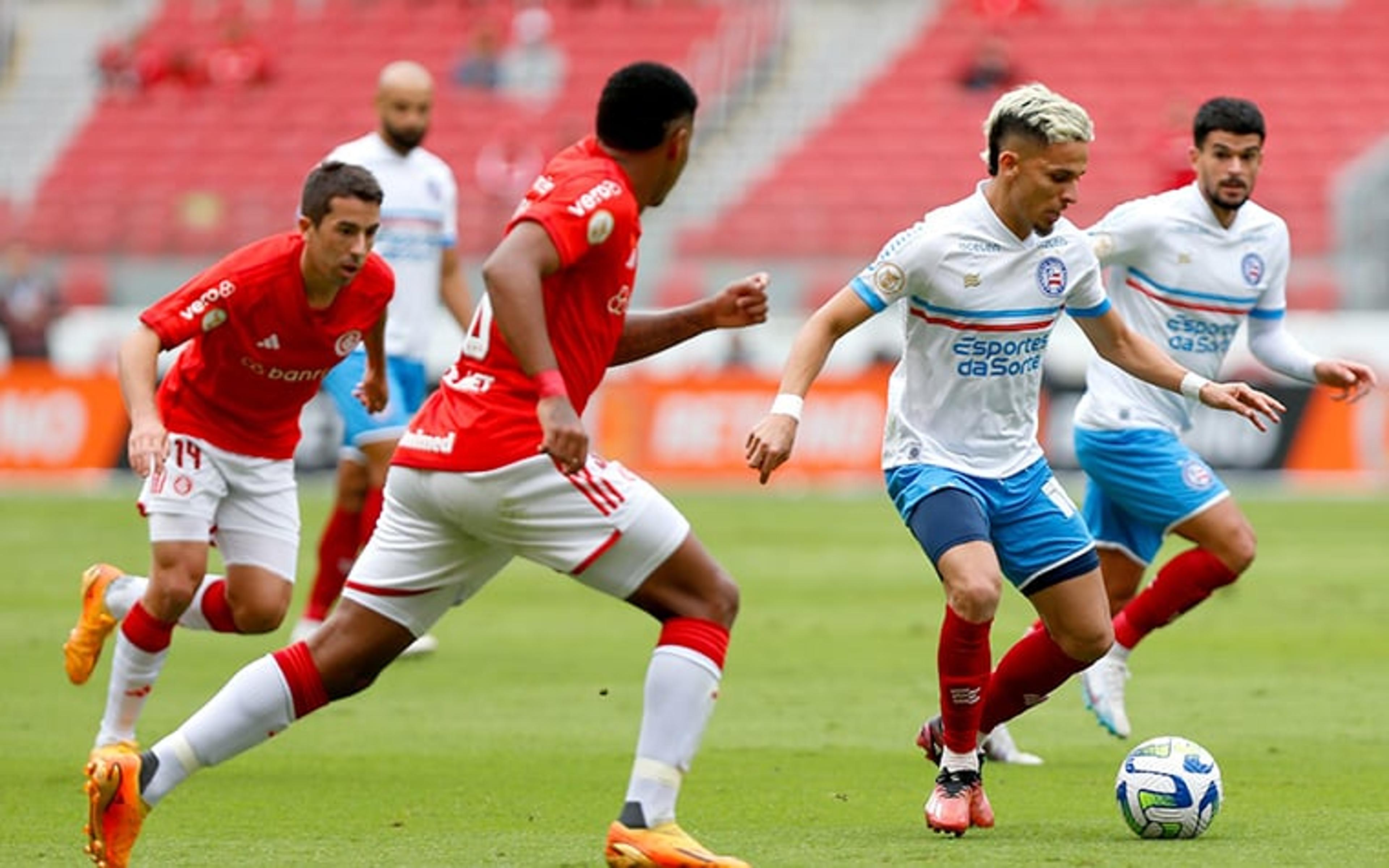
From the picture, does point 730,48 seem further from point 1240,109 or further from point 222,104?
point 1240,109

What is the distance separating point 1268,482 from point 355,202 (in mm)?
17752

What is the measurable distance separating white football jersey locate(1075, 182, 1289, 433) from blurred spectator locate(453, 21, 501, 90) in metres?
24.7

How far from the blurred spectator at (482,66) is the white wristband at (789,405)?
89.9 feet

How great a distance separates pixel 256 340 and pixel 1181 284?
12.8 ft

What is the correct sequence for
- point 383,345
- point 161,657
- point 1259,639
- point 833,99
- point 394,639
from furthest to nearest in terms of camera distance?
point 833,99, point 1259,639, point 383,345, point 161,657, point 394,639

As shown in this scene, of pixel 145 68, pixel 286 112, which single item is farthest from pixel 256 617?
pixel 145 68

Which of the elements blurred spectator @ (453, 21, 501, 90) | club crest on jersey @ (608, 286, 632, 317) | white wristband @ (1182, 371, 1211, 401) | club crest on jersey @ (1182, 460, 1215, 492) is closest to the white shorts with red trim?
club crest on jersey @ (608, 286, 632, 317)

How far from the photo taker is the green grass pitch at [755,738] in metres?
7.59

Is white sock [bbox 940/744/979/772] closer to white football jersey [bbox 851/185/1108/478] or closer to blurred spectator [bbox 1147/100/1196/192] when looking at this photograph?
white football jersey [bbox 851/185/1108/478]

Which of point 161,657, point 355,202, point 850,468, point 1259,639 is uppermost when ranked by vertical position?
point 355,202

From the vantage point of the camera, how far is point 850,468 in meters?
25.6

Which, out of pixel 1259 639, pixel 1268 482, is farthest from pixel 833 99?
pixel 1259 639

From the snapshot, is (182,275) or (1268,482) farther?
(182,275)

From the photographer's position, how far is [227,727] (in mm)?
7074
